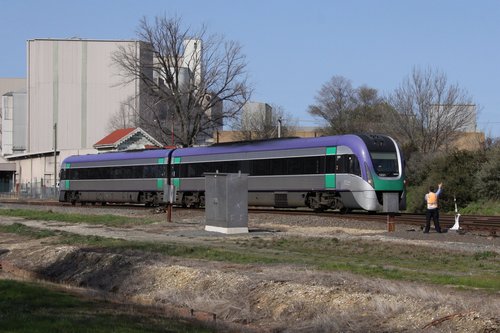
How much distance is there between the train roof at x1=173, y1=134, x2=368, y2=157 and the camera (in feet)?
112

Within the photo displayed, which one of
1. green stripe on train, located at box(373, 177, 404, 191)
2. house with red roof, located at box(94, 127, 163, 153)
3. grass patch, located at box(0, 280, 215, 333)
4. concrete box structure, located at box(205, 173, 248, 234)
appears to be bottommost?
grass patch, located at box(0, 280, 215, 333)

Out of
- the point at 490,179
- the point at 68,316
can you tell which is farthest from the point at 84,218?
the point at 68,316

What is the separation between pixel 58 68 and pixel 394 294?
327 feet

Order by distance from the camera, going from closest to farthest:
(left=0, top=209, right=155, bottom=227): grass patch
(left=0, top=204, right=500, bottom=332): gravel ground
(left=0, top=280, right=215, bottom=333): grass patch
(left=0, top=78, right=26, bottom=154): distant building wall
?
(left=0, top=204, right=500, bottom=332): gravel ground
(left=0, top=280, right=215, bottom=333): grass patch
(left=0, top=209, right=155, bottom=227): grass patch
(left=0, top=78, right=26, bottom=154): distant building wall

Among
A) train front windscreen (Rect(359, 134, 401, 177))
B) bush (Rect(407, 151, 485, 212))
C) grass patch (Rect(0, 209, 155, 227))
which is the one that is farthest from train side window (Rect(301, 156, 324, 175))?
bush (Rect(407, 151, 485, 212))

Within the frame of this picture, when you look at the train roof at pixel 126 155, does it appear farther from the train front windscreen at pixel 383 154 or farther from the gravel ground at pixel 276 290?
the gravel ground at pixel 276 290

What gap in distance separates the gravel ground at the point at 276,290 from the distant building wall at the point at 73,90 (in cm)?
8356

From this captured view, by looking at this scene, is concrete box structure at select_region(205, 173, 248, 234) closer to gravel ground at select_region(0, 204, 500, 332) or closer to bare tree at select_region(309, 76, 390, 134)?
gravel ground at select_region(0, 204, 500, 332)

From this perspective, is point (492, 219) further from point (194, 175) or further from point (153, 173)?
point (153, 173)

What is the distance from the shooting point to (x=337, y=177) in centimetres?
3347

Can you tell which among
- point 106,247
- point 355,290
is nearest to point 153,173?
point 106,247

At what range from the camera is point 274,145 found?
1481 inches

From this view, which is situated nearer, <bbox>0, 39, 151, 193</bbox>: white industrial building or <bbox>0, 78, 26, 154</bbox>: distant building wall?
<bbox>0, 39, 151, 193</bbox>: white industrial building

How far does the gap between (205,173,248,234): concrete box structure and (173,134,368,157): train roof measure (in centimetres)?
886
